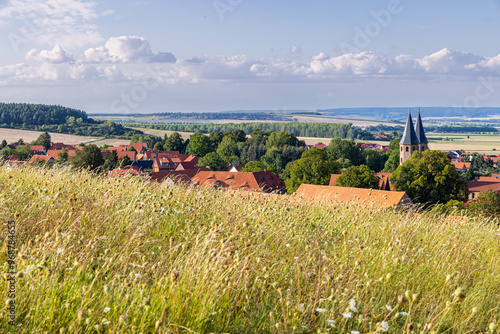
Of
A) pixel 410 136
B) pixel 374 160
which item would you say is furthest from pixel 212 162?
pixel 374 160

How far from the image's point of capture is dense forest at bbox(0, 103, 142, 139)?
130 m

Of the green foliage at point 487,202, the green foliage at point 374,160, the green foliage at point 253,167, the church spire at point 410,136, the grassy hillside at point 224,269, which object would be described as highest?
the grassy hillside at point 224,269

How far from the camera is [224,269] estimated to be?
3.88m

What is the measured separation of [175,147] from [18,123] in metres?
58.4

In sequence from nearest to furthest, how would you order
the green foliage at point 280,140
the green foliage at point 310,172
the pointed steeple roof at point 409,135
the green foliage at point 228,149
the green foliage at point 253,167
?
the green foliage at point 310,172 < the green foliage at point 253,167 < the pointed steeple roof at point 409,135 < the green foliage at point 228,149 < the green foliage at point 280,140

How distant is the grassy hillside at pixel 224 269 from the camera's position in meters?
3.17

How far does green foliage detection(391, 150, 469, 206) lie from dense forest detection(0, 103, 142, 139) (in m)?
102

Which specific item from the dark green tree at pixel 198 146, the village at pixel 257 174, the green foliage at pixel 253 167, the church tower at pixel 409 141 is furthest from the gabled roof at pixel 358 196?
the dark green tree at pixel 198 146

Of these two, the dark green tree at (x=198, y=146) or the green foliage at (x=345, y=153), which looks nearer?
the green foliage at (x=345, y=153)

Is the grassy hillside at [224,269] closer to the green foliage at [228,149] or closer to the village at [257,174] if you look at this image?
the village at [257,174]

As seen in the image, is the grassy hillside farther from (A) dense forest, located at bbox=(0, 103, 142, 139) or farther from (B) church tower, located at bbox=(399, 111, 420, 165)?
(A) dense forest, located at bbox=(0, 103, 142, 139)

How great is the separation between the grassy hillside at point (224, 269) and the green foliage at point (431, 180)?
36.5 meters

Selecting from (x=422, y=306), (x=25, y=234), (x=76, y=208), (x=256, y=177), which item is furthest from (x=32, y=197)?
(x=256, y=177)

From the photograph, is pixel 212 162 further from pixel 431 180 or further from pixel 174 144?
pixel 431 180
